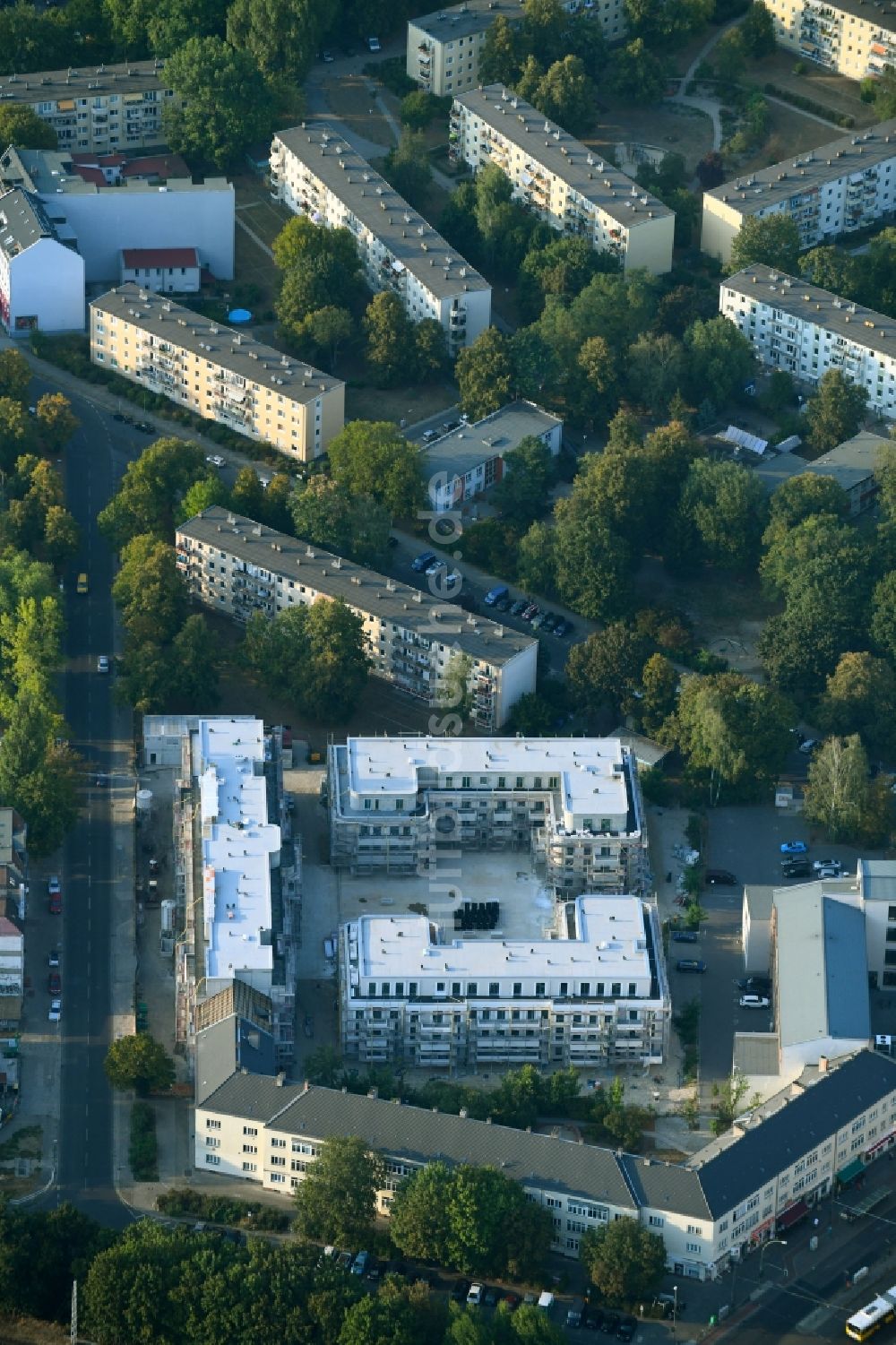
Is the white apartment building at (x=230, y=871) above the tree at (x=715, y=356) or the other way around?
the other way around

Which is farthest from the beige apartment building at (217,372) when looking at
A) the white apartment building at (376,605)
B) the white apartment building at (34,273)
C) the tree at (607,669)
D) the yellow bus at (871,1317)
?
the yellow bus at (871,1317)

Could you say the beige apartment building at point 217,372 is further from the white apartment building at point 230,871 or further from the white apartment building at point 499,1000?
the white apartment building at point 499,1000

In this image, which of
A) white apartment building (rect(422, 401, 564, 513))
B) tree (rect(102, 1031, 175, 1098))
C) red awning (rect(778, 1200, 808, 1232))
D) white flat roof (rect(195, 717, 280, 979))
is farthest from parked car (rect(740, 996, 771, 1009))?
white apartment building (rect(422, 401, 564, 513))

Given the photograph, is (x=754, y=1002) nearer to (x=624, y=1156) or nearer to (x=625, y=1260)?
(x=624, y=1156)

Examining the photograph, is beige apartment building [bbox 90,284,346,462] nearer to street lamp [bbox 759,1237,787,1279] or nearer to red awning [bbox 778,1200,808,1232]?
red awning [bbox 778,1200,808,1232]

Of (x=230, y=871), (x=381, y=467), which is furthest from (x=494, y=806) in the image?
(x=381, y=467)
